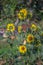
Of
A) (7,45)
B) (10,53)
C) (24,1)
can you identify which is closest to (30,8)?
(24,1)

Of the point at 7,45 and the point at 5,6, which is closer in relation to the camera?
the point at 7,45

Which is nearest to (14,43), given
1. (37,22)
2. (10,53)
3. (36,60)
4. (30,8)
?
(10,53)

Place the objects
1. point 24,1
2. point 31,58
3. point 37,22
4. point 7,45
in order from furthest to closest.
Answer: point 24,1 → point 37,22 → point 7,45 → point 31,58

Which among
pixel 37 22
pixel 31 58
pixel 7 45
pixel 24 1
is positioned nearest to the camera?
pixel 31 58

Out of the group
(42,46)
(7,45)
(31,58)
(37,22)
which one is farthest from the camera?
(37,22)

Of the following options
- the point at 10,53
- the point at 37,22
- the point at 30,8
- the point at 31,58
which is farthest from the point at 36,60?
the point at 30,8

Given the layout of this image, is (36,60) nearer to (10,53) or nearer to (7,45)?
(10,53)

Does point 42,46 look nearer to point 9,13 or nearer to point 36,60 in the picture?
point 36,60

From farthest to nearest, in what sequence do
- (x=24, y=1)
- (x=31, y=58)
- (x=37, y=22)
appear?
(x=24, y=1) < (x=37, y=22) < (x=31, y=58)

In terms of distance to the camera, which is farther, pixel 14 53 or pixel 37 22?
pixel 37 22
